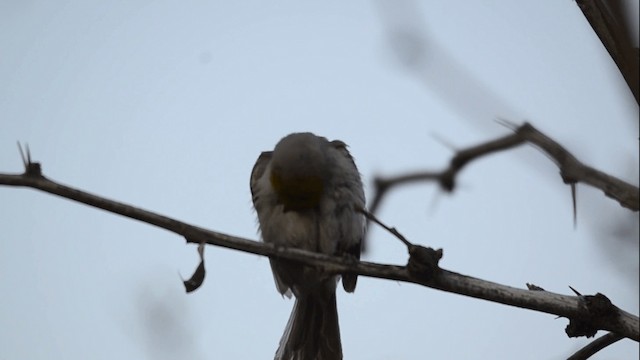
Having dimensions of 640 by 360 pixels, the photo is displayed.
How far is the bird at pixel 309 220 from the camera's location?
5484mm

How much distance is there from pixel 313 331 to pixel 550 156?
14.7 ft

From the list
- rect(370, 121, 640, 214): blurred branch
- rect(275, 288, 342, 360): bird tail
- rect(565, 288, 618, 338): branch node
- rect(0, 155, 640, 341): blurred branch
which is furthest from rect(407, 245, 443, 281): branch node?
rect(275, 288, 342, 360): bird tail

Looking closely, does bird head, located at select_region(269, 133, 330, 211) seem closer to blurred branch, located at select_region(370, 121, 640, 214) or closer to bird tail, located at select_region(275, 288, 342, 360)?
bird tail, located at select_region(275, 288, 342, 360)

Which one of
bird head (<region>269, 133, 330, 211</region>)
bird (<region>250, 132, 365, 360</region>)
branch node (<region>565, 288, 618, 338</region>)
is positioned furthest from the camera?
bird (<region>250, 132, 365, 360</region>)

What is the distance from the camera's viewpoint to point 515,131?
97.0 inches

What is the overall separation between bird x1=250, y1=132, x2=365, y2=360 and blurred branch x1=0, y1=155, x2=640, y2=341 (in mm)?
1169

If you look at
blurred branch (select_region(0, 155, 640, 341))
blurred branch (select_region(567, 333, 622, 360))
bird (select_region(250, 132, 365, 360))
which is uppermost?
bird (select_region(250, 132, 365, 360))

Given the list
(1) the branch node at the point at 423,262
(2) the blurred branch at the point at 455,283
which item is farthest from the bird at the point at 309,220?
(1) the branch node at the point at 423,262

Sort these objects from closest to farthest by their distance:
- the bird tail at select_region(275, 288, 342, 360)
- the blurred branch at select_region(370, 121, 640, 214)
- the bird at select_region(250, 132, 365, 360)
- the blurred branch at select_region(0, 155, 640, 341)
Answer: the blurred branch at select_region(370, 121, 640, 214)
the blurred branch at select_region(0, 155, 640, 341)
the bird at select_region(250, 132, 365, 360)
the bird tail at select_region(275, 288, 342, 360)

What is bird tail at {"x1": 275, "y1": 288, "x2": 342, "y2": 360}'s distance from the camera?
21.3 feet

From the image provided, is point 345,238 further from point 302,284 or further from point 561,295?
point 561,295

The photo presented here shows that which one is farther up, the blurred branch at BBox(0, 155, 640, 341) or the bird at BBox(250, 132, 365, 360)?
the bird at BBox(250, 132, 365, 360)

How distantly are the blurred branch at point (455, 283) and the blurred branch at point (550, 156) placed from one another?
1.34 meters

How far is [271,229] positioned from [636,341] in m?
2.99
